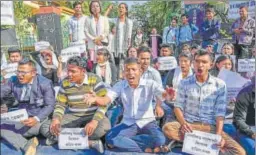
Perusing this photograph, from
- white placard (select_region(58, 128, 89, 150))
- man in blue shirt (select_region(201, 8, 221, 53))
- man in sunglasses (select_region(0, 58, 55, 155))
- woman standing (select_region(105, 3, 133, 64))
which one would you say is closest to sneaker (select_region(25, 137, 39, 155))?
man in sunglasses (select_region(0, 58, 55, 155))

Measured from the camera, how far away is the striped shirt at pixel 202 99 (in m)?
3.15

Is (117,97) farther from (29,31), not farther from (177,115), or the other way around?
(29,31)

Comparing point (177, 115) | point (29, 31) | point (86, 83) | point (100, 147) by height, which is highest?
point (29, 31)

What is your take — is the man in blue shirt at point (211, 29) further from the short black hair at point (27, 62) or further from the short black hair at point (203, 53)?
the short black hair at point (27, 62)

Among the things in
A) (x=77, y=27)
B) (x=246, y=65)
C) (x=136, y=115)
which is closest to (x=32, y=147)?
(x=136, y=115)

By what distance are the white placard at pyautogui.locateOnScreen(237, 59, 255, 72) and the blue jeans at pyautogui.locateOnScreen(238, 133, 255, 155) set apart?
0.60m

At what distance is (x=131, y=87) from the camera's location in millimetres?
3248

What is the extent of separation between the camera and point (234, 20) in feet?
10.4

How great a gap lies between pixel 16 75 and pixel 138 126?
1.24 metres

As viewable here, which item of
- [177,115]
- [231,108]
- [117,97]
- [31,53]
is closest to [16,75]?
[31,53]

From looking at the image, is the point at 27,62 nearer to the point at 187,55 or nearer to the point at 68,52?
the point at 68,52

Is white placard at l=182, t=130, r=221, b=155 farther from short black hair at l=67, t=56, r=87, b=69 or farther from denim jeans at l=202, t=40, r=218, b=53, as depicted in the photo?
short black hair at l=67, t=56, r=87, b=69

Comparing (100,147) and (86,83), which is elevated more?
(86,83)

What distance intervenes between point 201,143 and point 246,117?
1.55 ft
